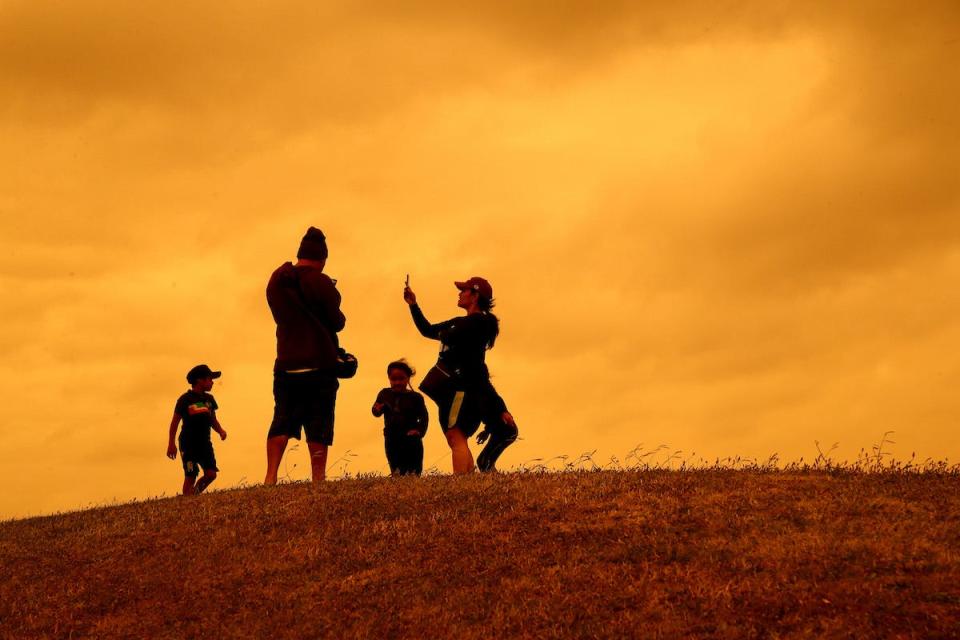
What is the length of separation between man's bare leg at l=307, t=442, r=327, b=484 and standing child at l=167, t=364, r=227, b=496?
357 centimetres

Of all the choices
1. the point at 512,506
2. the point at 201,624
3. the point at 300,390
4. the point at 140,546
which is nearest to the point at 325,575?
the point at 201,624

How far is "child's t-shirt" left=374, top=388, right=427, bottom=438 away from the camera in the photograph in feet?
53.5

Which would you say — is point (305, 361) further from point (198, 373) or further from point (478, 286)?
point (198, 373)

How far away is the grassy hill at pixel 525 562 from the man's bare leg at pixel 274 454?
97cm

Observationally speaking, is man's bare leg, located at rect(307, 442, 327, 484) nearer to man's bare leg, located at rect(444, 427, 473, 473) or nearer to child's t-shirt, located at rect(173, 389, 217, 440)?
man's bare leg, located at rect(444, 427, 473, 473)

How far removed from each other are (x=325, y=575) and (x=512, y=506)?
2.46m

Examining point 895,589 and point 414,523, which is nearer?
point 895,589

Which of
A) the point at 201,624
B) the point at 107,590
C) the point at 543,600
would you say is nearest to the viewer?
the point at 543,600

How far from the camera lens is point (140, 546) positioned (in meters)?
13.0

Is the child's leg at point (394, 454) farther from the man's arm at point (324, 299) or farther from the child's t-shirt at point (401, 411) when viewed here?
the man's arm at point (324, 299)

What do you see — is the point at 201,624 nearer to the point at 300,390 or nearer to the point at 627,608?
the point at 627,608

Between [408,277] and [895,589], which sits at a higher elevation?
[408,277]

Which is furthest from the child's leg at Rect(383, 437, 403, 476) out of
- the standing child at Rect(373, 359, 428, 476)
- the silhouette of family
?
the silhouette of family

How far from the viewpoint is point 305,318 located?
1542 cm
